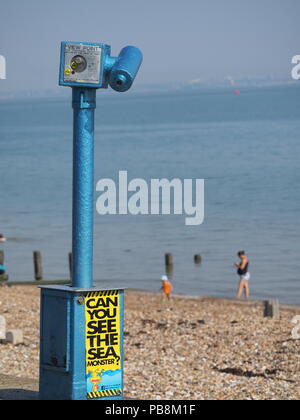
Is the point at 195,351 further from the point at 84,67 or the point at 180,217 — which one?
the point at 180,217

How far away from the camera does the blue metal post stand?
31.1 ft

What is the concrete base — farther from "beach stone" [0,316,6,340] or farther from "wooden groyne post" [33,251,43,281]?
"wooden groyne post" [33,251,43,281]

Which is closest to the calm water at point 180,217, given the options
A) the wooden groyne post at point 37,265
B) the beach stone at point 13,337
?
the wooden groyne post at point 37,265

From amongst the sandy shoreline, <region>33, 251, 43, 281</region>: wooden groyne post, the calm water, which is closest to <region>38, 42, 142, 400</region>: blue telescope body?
the sandy shoreline

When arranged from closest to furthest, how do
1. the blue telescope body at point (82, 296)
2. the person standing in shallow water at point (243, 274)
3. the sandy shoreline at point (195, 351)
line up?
the blue telescope body at point (82, 296) < the sandy shoreline at point (195, 351) < the person standing in shallow water at point (243, 274)

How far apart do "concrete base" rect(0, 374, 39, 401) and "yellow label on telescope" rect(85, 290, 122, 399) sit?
90 centimetres

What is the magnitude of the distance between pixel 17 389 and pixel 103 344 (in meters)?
1.67

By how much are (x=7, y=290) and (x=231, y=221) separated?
23.7 meters

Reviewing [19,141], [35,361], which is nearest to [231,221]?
[35,361]

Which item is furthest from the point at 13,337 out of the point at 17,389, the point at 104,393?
the point at 104,393

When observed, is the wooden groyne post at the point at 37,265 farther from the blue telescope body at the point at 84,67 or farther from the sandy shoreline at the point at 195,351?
the blue telescope body at the point at 84,67

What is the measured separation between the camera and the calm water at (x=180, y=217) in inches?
1332

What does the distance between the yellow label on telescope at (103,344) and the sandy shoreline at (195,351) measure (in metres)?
3.03

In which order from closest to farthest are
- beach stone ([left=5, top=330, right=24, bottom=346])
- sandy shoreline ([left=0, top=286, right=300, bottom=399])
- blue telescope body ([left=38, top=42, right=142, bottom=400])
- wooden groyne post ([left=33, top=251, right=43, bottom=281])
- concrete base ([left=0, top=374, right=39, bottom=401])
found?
blue telescope body ([left=38, top=42, right=142, bottom=400]) → concrete base ([left=0, top=374, right=39, bottom=401]) → sandy shoreline ([left=0, top=286, right=300, bottom=399]) → beach stone ([left=5, top=330, right=24, bottom=346]) → wooden groyne post ([left=33, top=251, right=43, bottom=281])
